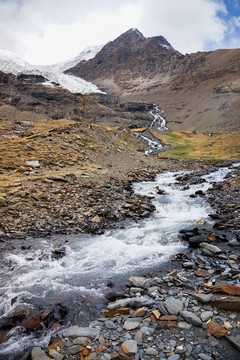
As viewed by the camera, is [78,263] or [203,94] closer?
[78,263]

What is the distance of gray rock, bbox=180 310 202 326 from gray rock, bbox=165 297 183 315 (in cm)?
15

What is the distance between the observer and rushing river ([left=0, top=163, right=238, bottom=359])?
634 cm

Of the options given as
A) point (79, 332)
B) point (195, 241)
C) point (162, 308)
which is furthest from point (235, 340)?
point (195, 241)

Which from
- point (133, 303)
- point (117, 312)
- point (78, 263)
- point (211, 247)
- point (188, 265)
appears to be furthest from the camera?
point (211, 247)

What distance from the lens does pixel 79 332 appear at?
4.79 meters

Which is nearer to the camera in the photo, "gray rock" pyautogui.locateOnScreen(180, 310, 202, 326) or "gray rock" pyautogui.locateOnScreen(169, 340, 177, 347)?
"gray rock" pyautogui.locateOnScreen(169, 340, 177, 347)

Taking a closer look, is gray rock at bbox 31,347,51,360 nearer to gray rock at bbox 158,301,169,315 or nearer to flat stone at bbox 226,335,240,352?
gray rock at bbox 158,301,169,315

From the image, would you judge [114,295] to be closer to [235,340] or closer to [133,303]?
[133,303]

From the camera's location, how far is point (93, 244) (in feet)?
33.2

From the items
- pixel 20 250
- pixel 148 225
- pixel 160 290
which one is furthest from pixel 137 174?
pixel 160 290

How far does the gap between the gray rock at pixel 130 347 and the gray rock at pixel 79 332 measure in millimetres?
752

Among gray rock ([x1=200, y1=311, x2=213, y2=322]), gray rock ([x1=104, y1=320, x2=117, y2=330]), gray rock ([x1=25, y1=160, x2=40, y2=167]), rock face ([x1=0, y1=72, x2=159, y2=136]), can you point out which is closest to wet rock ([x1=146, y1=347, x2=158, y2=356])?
gray rock ([x1=104, y1=320, x2=117, y2=330])

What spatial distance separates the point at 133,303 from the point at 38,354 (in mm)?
2322

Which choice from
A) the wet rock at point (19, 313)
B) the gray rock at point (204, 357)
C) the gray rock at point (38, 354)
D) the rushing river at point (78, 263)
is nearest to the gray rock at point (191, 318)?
the gray rock at point (204, 357)
